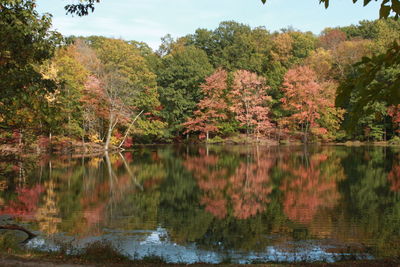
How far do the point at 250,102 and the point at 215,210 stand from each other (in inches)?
1283

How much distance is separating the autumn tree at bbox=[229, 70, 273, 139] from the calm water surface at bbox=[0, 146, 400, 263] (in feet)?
71.9

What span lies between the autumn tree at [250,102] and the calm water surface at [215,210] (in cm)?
2191

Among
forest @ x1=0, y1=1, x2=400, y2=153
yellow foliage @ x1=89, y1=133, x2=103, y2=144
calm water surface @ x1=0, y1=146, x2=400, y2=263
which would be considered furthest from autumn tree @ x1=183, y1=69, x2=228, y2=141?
calm water surface @ x1=0, y1=146, x2=400, y2=263

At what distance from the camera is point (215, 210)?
12047 mm

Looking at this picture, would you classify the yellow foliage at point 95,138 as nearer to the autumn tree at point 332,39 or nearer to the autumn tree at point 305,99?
the autumn tree at point 305,99

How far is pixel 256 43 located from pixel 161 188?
43.5m

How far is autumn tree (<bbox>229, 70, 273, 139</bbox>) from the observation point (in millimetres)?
42406

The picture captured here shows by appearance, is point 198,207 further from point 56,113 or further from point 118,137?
point 118,137

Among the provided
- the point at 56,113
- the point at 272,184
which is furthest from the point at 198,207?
the point at 56,113

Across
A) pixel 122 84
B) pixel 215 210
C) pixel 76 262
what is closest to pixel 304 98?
pixel 122 84

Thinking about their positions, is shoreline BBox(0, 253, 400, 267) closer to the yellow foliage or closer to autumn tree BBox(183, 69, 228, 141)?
the yellow foliage

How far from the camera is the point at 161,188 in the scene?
1596 cm

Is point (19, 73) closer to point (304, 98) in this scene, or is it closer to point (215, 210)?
point (215, 210)

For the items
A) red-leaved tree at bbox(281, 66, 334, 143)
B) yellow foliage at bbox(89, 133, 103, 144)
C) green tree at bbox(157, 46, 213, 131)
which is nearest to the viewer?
yellow foliage at bbox(89, 133, 103, 144)
